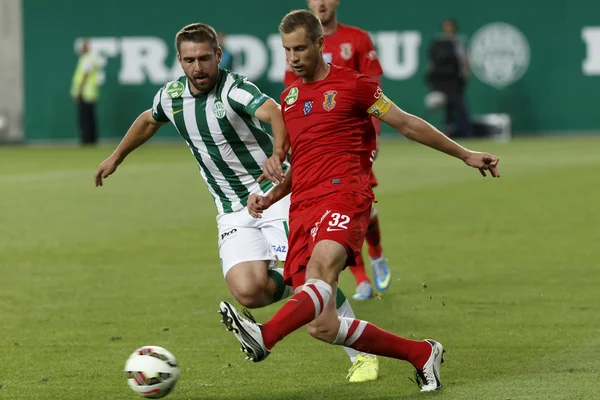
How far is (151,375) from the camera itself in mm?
5531

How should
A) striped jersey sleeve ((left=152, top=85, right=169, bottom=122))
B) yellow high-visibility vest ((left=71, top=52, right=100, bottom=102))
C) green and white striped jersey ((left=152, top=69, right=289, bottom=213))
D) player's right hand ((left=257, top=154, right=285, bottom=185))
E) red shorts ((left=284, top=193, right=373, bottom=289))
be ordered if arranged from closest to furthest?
red shorts ((left=284, top=193, right=373, bottom=289))
player's right hand ((left=257, top=154, right=285, bottom=185))
green and white striped jersey ((left=152, top=69, right=289, bottom=213))
striped jersey sleeve ((left=152, top=85, right=169, bottom=122))
yellow high-visibility vest ((left=71, top=52, right=100, bottom=102))

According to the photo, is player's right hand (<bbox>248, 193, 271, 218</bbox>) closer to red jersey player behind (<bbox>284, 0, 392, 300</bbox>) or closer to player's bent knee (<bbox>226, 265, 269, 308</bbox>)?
player's bent knee (<bbox>226, 265, 269, 308</bbox>)

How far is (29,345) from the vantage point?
729cm

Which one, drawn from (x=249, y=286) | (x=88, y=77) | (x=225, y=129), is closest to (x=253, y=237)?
(x=249, y=286)

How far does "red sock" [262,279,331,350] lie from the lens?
536 cm

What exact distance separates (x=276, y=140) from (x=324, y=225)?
65 cm

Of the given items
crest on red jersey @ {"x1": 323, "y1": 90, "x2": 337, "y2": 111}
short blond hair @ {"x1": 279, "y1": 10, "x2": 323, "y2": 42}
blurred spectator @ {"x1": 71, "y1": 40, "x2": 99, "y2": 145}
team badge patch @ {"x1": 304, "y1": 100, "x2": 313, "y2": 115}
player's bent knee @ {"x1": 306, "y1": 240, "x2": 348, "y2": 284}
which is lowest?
blurred spectator @ {"x1": 71, "y1": 40, "x2": 99, "y2": 145}

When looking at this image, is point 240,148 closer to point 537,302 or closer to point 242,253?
point 242,253

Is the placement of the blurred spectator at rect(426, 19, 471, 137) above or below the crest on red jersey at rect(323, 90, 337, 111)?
below

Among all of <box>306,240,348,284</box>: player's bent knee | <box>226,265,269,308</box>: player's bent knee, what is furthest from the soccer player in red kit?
<box>226,265,269,308</box>: player's bent knee

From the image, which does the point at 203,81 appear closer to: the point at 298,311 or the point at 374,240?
the point at 298,311

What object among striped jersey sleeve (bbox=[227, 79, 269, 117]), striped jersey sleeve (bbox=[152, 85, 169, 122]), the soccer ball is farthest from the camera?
striped jersey sleeve (bbox=[152, 85, 169, 122])

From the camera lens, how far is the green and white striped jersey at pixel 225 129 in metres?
6.83

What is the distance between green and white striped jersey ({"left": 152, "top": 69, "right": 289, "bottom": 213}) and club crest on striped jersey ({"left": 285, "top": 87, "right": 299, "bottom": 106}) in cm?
45
